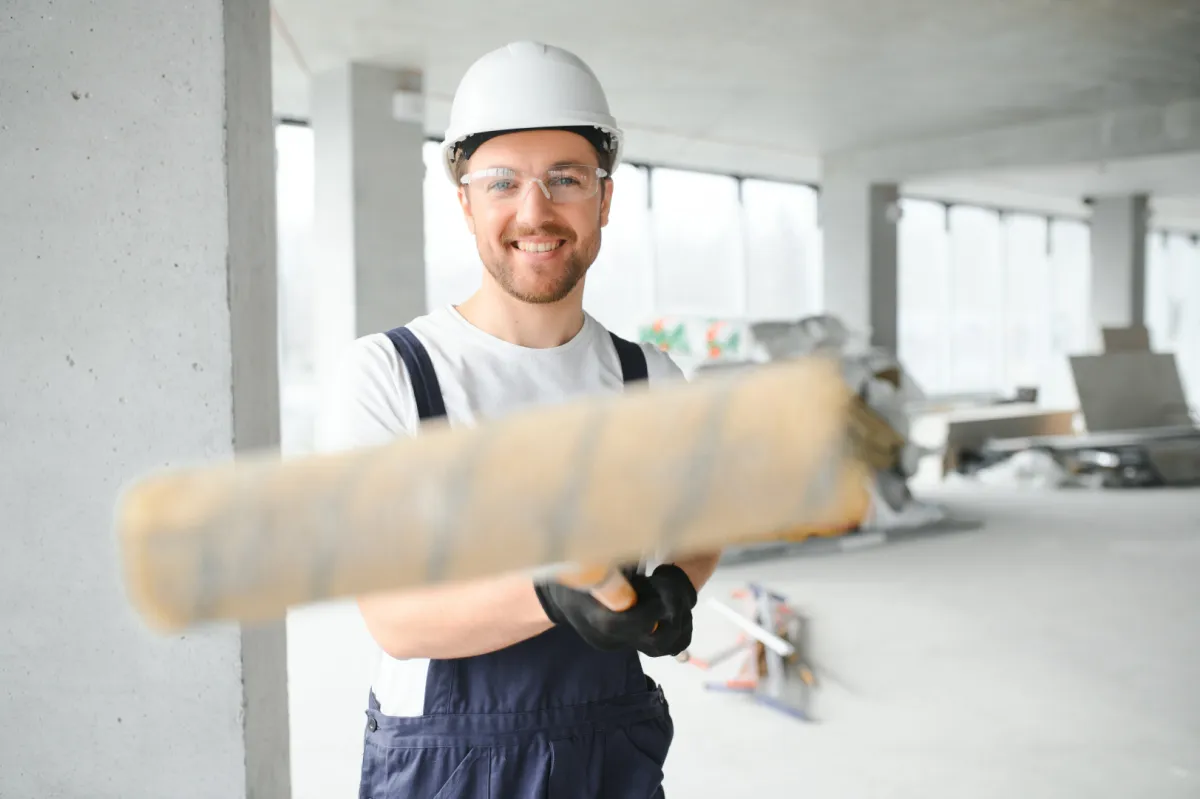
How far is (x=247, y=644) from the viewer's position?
203 cm

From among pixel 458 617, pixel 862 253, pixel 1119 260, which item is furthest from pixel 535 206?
pixel 1119 260

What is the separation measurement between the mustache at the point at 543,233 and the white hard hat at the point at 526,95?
0.14 metres

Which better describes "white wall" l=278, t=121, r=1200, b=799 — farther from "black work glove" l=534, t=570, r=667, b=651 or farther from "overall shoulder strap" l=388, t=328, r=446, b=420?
"black work glove" l=534, t=570, r=667, b=651

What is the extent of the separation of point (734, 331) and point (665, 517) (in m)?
7.72

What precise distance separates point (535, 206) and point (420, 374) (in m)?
0.29

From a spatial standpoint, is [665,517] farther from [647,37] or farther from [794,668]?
[647,37]

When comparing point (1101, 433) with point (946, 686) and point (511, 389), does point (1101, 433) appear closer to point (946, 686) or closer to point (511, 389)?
point (946, 686)

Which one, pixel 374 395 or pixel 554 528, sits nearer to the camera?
pixel 554 528

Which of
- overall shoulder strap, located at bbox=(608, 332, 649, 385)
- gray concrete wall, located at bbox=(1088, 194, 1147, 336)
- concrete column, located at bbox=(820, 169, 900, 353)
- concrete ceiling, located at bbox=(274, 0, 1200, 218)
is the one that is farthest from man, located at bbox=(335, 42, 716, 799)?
gray concrete wall, located at bbox=(1088, 194, 1147, 336)

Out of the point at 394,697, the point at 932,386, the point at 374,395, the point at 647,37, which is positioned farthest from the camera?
the point at 932,386

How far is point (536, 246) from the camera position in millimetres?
1405

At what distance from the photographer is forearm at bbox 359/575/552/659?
3.37 feet

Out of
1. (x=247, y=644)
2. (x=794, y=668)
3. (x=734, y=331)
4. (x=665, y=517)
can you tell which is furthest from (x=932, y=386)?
(x=665, y=517)

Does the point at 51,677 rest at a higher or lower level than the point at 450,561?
lower
